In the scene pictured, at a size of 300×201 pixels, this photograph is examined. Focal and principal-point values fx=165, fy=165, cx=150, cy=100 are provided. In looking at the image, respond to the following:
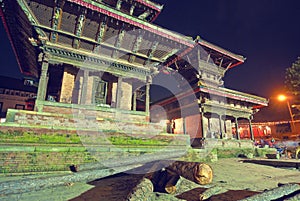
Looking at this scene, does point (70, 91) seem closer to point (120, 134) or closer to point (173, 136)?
point (120, 134)

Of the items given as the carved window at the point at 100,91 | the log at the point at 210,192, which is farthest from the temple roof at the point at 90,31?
the log at the point at 210,192

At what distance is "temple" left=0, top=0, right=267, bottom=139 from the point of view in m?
8.20

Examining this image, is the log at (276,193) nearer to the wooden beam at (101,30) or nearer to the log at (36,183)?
the log at (36,183)

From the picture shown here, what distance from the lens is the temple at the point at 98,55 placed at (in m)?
8.20

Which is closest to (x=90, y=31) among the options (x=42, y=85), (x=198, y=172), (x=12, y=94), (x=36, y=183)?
(x=42, y=85)

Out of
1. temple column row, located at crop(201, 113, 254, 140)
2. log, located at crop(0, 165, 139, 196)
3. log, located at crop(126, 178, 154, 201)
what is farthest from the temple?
log, located at crop(126, 178, 154, 201)

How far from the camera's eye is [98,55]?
10109 millimetres

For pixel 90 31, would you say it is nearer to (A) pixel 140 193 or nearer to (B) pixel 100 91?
(B) pixel 100 91

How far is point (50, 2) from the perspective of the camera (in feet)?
25.7

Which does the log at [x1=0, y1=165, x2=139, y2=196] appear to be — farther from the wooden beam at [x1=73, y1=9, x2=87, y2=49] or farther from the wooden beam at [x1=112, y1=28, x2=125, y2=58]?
the wooden beam at [x1=112, y1=28, x2=125, y2=58]

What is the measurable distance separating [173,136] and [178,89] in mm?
9886

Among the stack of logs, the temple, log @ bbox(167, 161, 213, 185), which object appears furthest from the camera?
the temple

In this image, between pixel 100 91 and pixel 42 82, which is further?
pixel 100 91

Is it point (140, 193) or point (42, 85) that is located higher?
point (42, 85)
